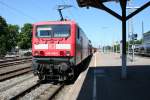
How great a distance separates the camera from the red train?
17.7 meters

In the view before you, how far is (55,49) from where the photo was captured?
58.5 feet

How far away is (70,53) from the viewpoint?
58.0ft

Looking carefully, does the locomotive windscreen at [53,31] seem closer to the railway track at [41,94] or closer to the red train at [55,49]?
the red train at [55,49]

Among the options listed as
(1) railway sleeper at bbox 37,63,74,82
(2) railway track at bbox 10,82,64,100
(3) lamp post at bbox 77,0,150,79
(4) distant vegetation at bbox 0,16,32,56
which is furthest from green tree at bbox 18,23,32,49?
(2) railway track at bbox 10,82,64,100

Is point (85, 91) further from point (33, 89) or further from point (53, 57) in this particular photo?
point (53, 57)

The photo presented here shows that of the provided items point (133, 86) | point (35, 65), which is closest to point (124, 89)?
point (133, 86)

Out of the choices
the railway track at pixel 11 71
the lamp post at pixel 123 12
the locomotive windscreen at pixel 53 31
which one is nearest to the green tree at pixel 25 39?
the railway track at pixel 11 71

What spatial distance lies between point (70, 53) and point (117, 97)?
19.7ft

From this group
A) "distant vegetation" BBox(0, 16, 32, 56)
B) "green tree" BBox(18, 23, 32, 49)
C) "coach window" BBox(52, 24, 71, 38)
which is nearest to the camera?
"coach window" BBox(52, 24, 71, 38)

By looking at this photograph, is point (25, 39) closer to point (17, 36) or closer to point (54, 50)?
point (17, 36)

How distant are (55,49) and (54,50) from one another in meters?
0.07

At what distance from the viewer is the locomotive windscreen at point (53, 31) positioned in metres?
18.1

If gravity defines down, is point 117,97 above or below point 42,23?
below

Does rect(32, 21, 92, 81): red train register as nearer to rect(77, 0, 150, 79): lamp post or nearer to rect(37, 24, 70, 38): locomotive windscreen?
rect(37, 24, 70, 38): locomotive windscreen
